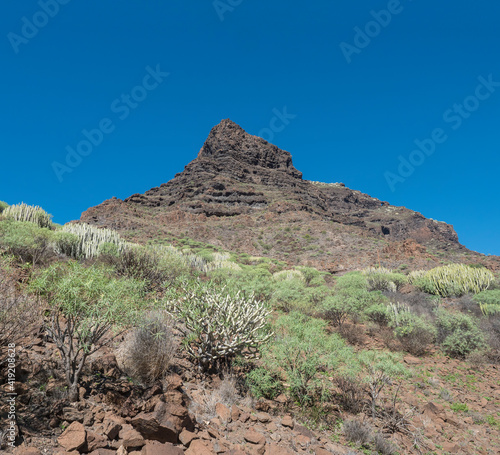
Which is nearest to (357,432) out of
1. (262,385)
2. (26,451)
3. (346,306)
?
(262,385)

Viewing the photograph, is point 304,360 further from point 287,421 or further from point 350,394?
point 287,421

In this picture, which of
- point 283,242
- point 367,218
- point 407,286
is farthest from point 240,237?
point 367,218

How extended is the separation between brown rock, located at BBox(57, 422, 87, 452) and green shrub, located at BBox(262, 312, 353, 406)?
122 inches

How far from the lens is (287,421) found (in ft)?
14.2

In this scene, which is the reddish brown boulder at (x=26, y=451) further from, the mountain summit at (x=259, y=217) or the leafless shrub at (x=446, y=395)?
the mountain summit at (x=259, y=217)

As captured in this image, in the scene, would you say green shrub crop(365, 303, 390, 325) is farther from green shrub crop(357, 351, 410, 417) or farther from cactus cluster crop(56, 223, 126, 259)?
cactus cluster crop(56, 223, 126, 259)

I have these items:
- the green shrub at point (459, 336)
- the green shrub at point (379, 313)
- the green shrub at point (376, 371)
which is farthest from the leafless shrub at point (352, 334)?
the green shrub at point (376, 371)

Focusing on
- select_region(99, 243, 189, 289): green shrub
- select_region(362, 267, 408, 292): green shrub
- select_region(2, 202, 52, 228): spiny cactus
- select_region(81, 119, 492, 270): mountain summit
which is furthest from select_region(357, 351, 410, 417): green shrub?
select_region(81, 119, 492, 270): mountain summit

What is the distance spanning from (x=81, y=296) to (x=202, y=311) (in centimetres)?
233

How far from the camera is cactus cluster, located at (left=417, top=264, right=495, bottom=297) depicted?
Answer: 49.9 feet

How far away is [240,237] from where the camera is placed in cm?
4822

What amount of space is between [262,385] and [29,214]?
608 inches

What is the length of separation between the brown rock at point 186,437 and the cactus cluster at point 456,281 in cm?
1650

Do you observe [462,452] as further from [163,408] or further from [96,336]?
[96,336]
